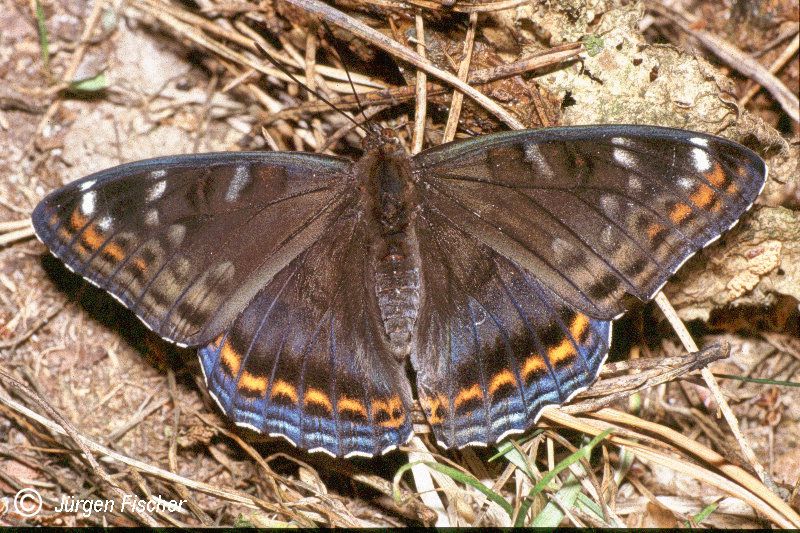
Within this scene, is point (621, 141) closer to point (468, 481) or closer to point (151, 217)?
point (468, 481)

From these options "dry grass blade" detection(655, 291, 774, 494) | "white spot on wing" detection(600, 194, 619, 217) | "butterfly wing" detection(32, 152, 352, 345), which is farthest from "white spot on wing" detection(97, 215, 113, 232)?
"dry grass blade" detection(655, 291, 774, 494)

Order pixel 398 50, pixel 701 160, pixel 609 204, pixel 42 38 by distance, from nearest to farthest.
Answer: pixel 701 160, pixel 609 204, pixel 398 50, pixel 42 38

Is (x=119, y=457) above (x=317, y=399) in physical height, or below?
below

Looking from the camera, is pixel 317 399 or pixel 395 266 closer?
pixel 317 399

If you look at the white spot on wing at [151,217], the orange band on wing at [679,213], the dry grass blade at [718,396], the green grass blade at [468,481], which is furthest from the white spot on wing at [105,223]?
the dry grass blade at [718,396]

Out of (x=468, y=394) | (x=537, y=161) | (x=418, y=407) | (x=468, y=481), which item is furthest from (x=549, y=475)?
(x=537, y=161)

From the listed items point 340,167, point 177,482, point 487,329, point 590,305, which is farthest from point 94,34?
point 590,305

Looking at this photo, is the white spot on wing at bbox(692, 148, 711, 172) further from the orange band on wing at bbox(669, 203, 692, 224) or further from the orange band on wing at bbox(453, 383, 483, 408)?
the orange band on wing at bbox(453, 383, 483, 408)

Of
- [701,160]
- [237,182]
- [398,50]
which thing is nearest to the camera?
[701,160]
